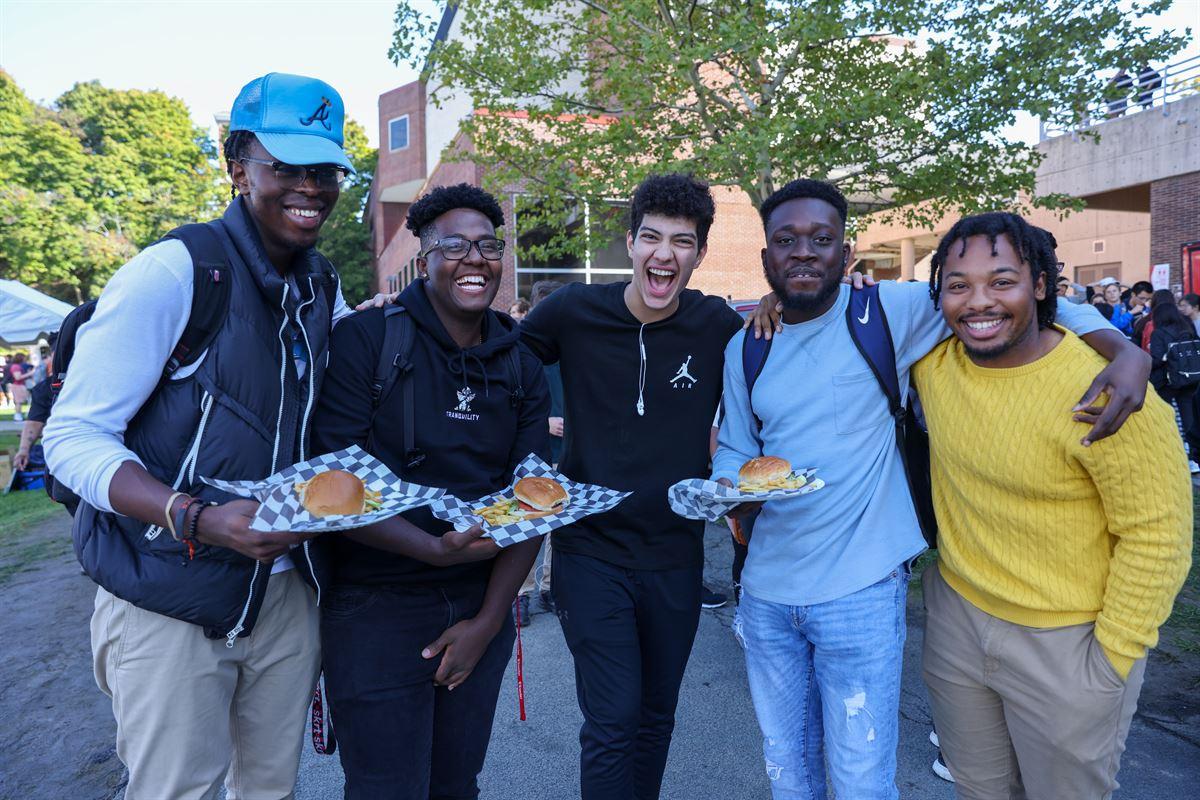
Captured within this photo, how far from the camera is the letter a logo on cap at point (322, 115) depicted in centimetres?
212

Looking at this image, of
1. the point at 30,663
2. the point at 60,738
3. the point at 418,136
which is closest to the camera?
the point at 60,738

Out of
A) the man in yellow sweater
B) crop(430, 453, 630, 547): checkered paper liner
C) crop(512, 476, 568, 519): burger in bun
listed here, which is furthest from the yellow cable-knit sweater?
crop(512, 476, 568, 519): burger in bun

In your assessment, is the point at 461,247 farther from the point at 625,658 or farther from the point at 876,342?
the point at 625,658

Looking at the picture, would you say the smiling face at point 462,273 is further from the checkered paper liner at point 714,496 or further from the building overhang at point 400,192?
the building overhang at point 400,192

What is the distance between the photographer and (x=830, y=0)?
8.05 meters

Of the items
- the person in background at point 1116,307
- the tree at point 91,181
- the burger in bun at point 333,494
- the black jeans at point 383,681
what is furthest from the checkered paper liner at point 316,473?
the tree at point 91,181

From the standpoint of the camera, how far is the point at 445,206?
244 centimetres

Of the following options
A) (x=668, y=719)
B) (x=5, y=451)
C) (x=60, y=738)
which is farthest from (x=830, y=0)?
(x=5, y=451)

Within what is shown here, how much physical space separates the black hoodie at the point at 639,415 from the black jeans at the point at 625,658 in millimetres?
70

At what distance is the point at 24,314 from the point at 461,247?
55.8 ft

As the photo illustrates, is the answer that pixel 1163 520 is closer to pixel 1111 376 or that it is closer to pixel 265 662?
pixel 1111 376

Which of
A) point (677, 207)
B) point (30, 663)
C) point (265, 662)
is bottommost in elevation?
point (30, 663)

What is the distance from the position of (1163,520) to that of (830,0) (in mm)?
7692

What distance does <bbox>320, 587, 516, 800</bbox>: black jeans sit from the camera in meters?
2.18
